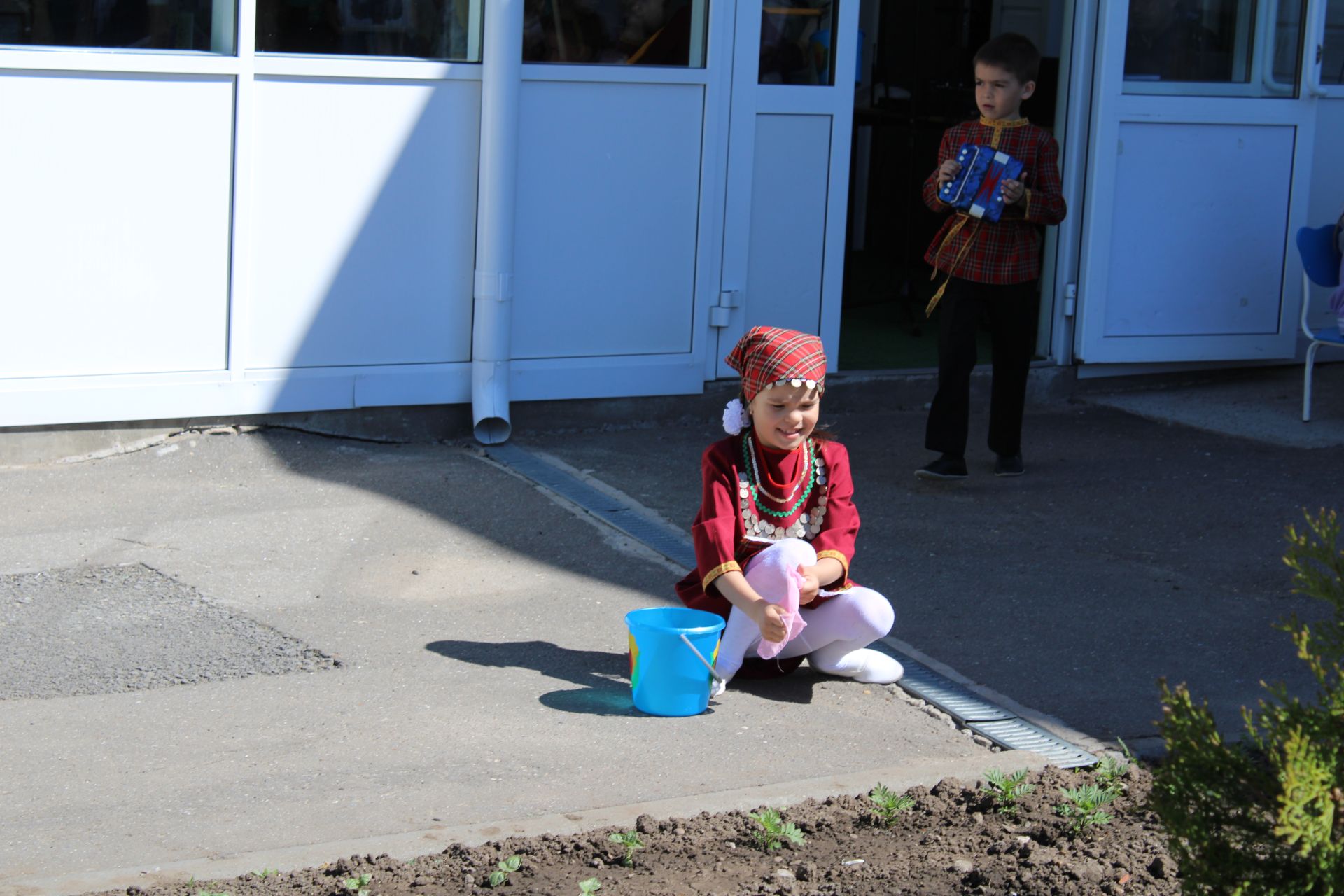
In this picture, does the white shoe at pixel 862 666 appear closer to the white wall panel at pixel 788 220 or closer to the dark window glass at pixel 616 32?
the white wall panel at pixel 788 220

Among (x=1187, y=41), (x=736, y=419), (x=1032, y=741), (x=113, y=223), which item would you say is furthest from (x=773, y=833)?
(x=1187, y=41)

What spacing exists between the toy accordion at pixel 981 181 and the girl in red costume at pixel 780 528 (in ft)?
7.73

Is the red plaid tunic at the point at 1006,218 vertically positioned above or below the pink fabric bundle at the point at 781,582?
above

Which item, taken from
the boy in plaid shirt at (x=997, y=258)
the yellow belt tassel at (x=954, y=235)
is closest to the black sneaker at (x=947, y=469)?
the boy in plaid shirt at (x=997, y=258)

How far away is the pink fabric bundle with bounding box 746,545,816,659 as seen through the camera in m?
4.18

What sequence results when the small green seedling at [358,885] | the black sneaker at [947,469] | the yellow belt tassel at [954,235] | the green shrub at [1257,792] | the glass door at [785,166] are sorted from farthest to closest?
the glass door at [785,166]
the black sneaker at [947,469]
the yellow belt tassel at [954,235]
the small green seedling at [358,885]
the green shrub at [1257,792]

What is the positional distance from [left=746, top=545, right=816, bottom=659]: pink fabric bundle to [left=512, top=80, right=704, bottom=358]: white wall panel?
3.26 metres

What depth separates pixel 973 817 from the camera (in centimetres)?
371

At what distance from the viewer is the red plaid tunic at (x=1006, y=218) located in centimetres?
655

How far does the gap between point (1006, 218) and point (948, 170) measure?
31 centimetres

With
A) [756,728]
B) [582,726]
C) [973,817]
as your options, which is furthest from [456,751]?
[973,817]

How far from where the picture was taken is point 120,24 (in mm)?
6434

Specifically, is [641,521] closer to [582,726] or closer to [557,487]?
[557,487]

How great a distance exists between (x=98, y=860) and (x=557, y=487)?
130 inches
